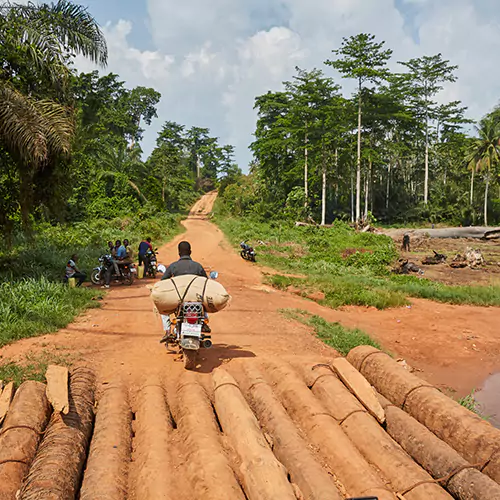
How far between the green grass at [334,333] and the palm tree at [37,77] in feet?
23.4

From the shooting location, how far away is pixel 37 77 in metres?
11.3

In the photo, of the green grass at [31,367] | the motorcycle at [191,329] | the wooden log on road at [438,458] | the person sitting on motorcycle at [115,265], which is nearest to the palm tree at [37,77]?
the person sitting on motorcycle at [115,265]

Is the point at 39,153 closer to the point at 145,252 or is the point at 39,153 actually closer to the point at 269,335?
the point at 145,252

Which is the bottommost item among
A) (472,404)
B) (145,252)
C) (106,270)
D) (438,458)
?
(472,404)

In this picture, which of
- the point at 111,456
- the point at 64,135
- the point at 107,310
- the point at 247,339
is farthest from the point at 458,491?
the point at 64,135

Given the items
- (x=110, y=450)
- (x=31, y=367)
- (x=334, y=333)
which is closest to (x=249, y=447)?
(x=110, y=450)

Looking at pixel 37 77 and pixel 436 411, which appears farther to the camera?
pixel 37 77

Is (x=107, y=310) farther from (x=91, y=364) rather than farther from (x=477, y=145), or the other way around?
(x=477, y=145)

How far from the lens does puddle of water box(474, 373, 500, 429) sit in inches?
274

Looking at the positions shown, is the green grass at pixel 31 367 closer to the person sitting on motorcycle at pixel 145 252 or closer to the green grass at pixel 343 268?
the person sitting on motorcycle at pixel 145 252

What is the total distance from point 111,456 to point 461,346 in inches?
353

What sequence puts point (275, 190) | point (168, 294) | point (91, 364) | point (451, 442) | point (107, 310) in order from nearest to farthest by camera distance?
point (451, 442) < point (168, 294) < point (91, 364) < point (107, 310) < point (275, 190)

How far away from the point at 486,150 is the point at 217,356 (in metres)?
42.5

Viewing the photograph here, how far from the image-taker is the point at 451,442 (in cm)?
444
